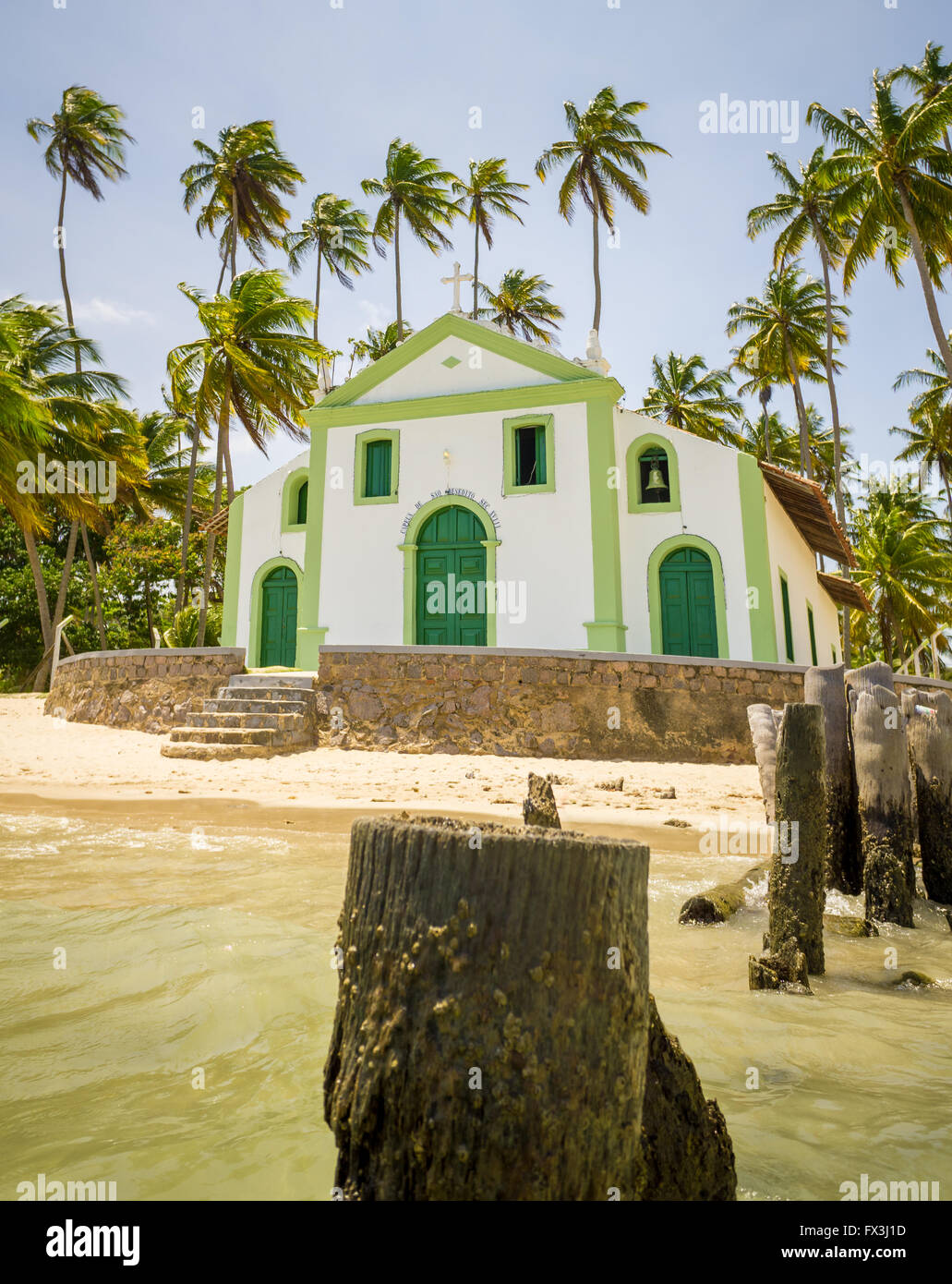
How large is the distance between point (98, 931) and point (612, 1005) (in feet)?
13.3

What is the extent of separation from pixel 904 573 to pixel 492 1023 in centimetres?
3762

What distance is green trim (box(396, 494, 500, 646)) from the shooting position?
1822 cm

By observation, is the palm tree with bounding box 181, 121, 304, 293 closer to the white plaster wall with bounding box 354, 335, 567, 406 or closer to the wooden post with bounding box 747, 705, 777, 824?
the white plaster wall with bounding box 354, 335, 567, 406

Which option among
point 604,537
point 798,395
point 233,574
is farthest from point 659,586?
point 798,395

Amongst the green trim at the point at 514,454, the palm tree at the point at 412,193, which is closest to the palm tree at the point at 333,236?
the palm tree at the point at 412,193

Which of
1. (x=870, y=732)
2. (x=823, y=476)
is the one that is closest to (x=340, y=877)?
(x=870, y=732)

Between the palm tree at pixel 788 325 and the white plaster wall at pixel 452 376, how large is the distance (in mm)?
17610

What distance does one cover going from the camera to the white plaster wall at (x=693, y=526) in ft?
58.1

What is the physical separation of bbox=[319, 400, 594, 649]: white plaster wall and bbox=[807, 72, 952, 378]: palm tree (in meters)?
10.4

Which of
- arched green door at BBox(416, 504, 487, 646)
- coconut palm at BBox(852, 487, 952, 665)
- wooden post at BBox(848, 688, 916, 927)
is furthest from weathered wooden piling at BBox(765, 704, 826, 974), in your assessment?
coconut palm at BBox(852, 487, 952, 665)

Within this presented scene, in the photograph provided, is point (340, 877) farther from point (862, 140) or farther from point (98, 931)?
point (862, 140)

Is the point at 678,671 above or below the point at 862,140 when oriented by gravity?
below

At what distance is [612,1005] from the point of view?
1.84 m

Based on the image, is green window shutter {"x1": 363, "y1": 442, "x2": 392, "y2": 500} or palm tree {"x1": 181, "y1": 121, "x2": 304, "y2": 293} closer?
green window shutter {"x1": 363, "y1": 442, "x2": 392, "y2": 500}
